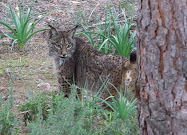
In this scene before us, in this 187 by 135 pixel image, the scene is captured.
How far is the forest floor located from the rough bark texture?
1.93 meters

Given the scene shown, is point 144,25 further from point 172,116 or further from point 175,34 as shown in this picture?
point 172,116

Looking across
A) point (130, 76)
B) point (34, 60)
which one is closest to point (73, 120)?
point (130, 76)

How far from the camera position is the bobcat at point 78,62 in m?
4.54

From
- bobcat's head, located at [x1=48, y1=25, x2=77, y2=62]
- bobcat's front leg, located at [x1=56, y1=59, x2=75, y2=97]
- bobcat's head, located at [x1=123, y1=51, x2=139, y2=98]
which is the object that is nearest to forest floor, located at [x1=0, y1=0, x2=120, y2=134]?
bobcat's front leg, located at [x1=56, y1=59, x2=75, y2=97]

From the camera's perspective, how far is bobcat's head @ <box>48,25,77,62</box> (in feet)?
16.0

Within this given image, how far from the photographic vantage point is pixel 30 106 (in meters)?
3.82

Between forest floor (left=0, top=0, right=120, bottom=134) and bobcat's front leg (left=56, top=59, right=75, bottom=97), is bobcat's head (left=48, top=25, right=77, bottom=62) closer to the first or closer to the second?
bobcat's front leg (left=56, top=59, right=75, bottom=97)

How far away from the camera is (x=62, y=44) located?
4879 millimetres

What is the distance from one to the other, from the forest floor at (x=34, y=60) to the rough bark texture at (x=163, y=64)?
193 centimetres

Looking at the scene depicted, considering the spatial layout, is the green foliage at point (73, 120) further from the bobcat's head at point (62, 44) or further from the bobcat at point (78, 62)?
the bobcat's head at point (62, 44)

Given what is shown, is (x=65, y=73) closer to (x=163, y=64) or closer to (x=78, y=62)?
(x=78, y=62)

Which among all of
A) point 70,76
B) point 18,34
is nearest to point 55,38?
point 70,76

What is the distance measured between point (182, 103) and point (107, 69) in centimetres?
212

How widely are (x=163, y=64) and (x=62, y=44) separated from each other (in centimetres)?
264
